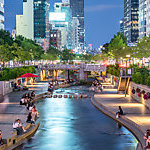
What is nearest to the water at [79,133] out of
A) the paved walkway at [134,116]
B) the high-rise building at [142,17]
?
the paved walkway at [134,116]

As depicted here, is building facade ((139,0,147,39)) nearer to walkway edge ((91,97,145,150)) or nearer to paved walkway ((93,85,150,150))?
paved walkway ((93,85,150,150))

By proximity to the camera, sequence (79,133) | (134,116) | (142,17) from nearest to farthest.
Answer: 1. (79,133)
2. (134,116)
3. (142,17)


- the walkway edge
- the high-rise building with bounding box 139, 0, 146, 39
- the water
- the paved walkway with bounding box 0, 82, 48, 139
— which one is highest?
the high-rise building with bounding box 139, 0, 146, 39

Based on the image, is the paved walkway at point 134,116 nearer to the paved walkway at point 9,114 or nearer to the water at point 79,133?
the water at point 79,133

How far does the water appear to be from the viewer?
27.3 metres

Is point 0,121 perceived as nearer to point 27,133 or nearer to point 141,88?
point 27,133

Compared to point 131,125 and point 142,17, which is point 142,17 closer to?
point 142,17

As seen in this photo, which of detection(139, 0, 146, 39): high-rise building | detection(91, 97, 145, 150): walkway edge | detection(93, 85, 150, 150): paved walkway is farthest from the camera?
detection(139, 0, 146, 39): high-rise building

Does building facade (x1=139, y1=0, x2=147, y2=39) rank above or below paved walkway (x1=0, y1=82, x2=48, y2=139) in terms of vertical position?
above

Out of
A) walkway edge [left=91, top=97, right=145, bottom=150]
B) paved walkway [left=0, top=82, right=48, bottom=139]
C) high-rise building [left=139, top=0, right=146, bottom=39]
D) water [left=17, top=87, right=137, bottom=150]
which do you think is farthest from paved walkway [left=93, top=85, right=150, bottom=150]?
high-rise building [left=139, top=0, right=146, bottom=39]

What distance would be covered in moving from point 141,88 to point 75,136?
71.8 ft

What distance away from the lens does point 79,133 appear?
32000 millimetres

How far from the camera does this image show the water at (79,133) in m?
27.3

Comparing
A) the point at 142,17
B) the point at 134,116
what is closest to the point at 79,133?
the point at 134,116
